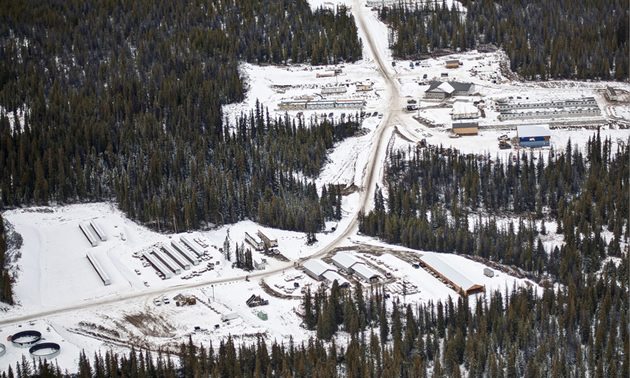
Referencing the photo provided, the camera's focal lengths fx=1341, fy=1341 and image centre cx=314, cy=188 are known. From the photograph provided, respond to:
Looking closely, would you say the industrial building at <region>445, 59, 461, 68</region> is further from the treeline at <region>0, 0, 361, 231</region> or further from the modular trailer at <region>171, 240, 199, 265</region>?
the modular trailer at <region>171, 240, 199, 265</region>

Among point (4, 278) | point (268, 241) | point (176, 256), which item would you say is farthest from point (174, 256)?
point (4, 278)

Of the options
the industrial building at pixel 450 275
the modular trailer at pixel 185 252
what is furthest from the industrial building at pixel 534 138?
the modular trailer at pixel 185 252

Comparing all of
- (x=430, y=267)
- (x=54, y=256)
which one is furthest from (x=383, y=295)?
(x=54, y=256)

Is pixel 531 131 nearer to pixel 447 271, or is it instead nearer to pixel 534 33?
pixel 447 271

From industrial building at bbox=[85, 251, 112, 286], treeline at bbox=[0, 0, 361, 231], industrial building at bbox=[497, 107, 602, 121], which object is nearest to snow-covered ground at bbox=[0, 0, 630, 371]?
industrial building at bbox=[85, 251, 112, 286]

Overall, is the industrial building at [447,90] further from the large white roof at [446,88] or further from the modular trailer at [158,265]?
the modular trailer at [158,265]

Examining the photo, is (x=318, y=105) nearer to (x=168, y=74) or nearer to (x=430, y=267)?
(x=168, y=74)
